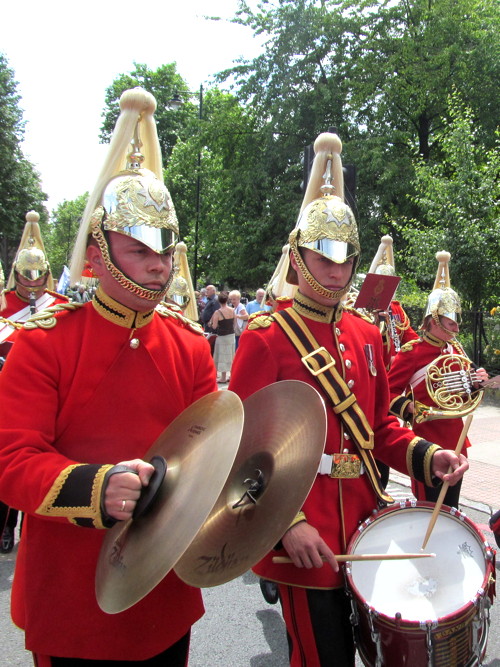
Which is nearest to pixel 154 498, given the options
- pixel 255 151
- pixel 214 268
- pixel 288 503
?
pixel 288 503

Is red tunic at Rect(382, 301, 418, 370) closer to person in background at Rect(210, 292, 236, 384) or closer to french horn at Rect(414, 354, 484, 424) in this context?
french horn at Rect(414, 354, 484, 424)

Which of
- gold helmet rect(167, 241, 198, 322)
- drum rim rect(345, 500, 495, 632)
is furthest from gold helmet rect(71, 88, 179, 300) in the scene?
gold helmet rect(167, 241, 198, 322)

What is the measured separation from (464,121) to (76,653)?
14152 mm

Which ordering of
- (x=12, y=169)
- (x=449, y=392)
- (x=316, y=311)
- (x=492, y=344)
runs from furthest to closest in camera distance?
1. (x=12, y=169)
2. (x=492, y=344)
3. (x=449, y=392)
4. (x=316, y=311)

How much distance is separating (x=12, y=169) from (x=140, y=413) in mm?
30514

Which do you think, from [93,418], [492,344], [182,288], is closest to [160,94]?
[492,344]

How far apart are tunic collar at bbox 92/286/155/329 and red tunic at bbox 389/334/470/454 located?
2875 millimetres

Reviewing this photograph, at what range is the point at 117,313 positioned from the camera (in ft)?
6.95

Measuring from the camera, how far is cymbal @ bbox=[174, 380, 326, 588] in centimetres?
179

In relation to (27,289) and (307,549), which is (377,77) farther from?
(307,549)

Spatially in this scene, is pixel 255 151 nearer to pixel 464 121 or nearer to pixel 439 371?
pixel 464 121

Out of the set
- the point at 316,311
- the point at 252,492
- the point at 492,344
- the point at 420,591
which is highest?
the point at 316,311

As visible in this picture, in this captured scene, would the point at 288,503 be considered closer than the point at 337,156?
Yes

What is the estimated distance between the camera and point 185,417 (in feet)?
6.25
